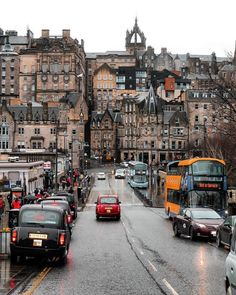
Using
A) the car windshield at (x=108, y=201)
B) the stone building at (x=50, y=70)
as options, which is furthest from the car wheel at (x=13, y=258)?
the stone building at (x=50, y=70)

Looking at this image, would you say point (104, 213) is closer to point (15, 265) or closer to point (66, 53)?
point (15, 265)

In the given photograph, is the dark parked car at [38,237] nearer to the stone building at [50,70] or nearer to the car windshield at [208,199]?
the car windshield at [208,199]

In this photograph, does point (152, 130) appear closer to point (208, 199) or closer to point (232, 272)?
point (208, 199)

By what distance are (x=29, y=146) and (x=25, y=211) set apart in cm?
11206

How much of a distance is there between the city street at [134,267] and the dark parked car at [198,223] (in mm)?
389

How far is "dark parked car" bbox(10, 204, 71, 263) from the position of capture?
18.9 m

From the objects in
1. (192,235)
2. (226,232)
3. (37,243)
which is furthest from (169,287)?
(192,235)

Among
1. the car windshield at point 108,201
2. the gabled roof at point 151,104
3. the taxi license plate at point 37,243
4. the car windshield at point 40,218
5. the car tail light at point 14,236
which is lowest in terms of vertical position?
the car windshield at point 108,201

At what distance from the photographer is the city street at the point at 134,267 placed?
15.1 m

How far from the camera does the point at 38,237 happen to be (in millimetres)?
18922

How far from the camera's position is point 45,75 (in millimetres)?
165750

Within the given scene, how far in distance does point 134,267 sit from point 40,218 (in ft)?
10.3

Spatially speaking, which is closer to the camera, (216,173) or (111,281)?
(111,281)

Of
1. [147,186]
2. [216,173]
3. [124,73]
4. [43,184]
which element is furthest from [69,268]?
[124,73]
